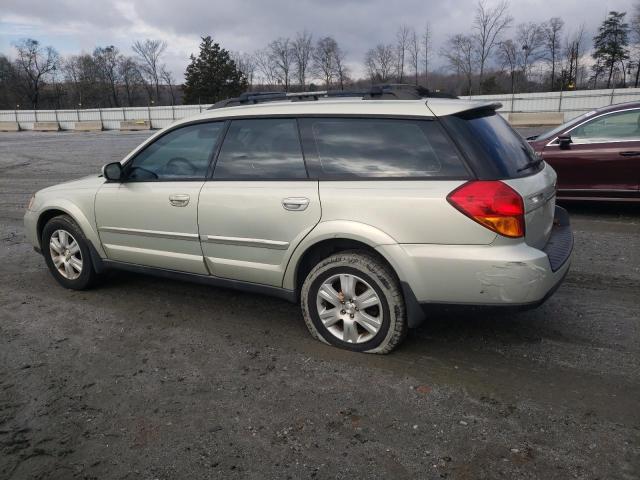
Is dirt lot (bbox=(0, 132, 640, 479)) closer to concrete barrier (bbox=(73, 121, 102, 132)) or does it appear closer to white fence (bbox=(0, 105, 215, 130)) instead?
concrete barrier (bbox=(73, 121, 102, 132))

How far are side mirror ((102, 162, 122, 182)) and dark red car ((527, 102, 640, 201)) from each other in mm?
5770

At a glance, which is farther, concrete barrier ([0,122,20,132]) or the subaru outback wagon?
concrete barrier ([0,122,20,132])

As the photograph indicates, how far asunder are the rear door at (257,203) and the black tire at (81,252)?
151 cm

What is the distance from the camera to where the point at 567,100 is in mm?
35031

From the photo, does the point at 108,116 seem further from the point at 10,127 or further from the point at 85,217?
the point at 85,217

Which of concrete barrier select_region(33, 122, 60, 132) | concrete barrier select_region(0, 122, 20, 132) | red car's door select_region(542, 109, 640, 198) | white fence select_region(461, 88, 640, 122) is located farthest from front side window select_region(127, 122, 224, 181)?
concrete barrier select_region(0, 122, 20, 132)

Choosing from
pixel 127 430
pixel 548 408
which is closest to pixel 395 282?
pixel 548 408

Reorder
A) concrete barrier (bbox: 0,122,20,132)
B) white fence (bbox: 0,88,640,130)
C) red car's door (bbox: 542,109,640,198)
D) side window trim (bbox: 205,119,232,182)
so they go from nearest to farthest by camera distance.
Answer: side window trim (bbox: 205,119,232,182)
red car's door (bbox: 542,109,640,198)
white fence (bbox: 0,88,640,130)
concrete barrier (bbox: 0,122,20,132)

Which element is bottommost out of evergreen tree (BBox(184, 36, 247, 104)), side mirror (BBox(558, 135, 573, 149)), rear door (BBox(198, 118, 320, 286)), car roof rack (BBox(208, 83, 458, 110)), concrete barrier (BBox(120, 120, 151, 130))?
rear door (BBox(198, 118, 320, 286))

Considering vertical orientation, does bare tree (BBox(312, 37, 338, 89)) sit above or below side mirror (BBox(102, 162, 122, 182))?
above

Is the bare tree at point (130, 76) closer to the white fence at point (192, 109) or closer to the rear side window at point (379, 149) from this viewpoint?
the white fence at point (192, 109)

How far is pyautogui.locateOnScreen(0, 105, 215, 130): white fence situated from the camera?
44.3 m

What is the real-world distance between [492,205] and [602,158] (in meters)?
4.95

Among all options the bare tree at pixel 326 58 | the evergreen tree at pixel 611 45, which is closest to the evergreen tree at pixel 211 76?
the bare tree at pixel 326 58
